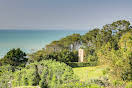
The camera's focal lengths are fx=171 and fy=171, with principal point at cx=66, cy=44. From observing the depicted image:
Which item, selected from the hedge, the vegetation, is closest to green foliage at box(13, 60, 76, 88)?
the vegetation

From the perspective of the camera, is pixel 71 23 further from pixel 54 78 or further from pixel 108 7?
pixel 54 78

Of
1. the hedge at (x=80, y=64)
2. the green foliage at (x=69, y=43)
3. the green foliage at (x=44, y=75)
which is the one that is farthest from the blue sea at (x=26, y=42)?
the green foliage at (x=44, y=75)

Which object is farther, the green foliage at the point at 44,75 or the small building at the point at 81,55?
the small building at the point at 81,55

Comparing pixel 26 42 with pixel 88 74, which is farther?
pixel 26 42

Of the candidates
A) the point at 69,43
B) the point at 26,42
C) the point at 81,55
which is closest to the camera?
the point at 81,55

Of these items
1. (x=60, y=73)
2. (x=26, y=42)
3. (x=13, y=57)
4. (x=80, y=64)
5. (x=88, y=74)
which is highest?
(x=26, y=42)

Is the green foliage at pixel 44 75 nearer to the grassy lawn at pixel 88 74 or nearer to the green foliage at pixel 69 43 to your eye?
the grassy lawn at pixel 88 74

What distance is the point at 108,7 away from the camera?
25109 millimetres

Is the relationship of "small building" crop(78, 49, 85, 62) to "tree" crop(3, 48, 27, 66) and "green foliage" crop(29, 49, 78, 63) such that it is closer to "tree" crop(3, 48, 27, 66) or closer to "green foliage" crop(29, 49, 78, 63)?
"green foliage" crop(29, 49, 78, 63)

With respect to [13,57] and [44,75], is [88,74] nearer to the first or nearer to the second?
[44,75]

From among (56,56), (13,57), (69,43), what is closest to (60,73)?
(13,57)

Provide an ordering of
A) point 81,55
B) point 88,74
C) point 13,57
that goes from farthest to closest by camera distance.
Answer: point 81,55 → point 13,57 → point 88,74

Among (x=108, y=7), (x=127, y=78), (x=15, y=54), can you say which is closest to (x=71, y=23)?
(x=108, y=7)

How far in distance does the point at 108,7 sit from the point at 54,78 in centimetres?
2061
